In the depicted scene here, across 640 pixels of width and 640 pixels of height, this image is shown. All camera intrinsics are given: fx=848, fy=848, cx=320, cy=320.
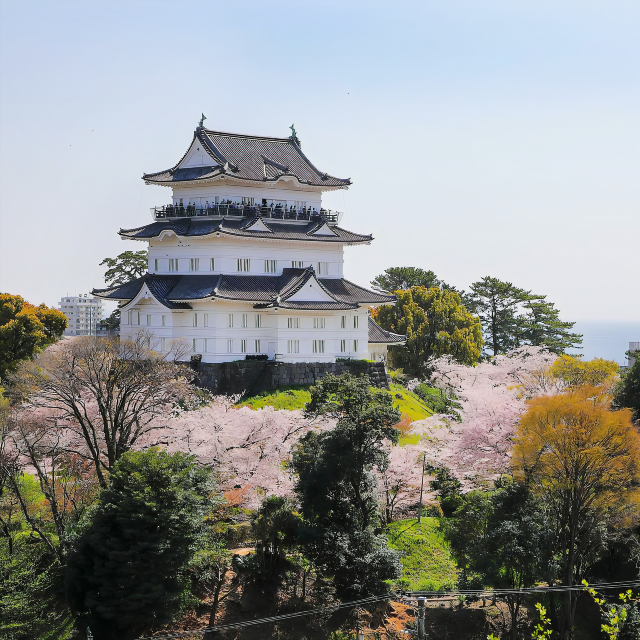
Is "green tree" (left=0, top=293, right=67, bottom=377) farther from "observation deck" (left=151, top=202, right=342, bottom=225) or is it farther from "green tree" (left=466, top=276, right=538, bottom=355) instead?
"green tree" (left=466, top=276, right=538, bottom=355)

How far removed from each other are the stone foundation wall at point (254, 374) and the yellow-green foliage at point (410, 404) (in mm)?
3987

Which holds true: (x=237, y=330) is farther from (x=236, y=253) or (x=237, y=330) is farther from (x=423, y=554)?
(x=423, y=554)

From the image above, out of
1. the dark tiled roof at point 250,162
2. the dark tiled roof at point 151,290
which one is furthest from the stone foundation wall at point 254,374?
the dark tiled roof at point 250,162

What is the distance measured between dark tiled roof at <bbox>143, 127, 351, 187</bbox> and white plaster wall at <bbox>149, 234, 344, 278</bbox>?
13.6 feet

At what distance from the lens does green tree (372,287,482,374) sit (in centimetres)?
6853

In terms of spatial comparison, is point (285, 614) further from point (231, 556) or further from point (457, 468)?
point (457, 468)

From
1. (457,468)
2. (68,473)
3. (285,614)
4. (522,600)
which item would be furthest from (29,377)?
(522,600)

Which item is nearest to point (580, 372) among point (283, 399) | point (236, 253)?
point (283, 399)

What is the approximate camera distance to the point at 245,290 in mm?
52219

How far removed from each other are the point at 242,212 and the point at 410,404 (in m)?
16.5

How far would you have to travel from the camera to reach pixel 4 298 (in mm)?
58219

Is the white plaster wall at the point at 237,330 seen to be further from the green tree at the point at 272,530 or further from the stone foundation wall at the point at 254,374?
the green tree at the point at 272,530

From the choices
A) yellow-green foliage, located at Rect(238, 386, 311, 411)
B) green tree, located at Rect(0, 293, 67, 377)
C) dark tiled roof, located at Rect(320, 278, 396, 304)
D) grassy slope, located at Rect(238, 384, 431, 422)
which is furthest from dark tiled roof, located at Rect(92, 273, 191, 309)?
dark tiled roof, located at Rect(320, 278, 396, 304)

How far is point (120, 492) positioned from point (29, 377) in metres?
11.2
